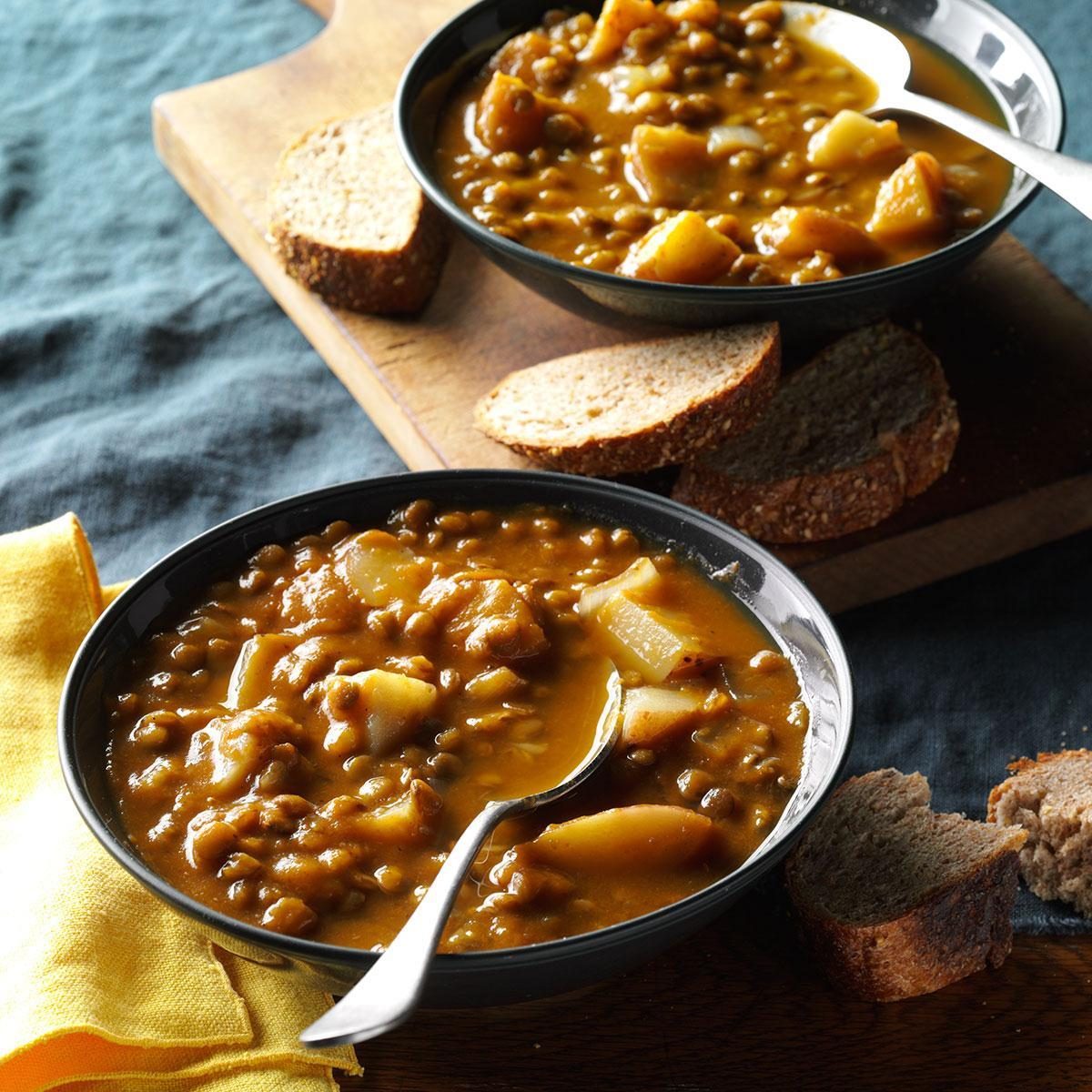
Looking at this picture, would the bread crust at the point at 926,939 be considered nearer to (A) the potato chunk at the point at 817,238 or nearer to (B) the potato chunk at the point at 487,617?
(B) the potato chunk at the point at 487,617

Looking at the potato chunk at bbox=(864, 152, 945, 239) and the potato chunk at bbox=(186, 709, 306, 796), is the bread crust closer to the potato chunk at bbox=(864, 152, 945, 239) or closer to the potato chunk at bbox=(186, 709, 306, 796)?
the potato chunk at bbox=(186, 709, 306, 796)

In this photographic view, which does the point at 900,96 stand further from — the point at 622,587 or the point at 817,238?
the point at 622,587

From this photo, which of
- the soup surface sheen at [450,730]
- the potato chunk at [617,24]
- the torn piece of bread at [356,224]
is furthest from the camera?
the potato chunk at [617,24]

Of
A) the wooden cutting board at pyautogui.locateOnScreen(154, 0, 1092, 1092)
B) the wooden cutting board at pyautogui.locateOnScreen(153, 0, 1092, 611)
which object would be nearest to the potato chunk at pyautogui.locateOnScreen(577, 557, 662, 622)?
the wooden cutting board at pyautogui.locateOnScreen(154, 0, 1092, 1092)

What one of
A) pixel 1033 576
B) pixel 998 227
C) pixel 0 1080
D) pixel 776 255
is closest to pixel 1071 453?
pixel 1033 576

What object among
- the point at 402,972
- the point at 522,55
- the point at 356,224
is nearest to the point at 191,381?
the point at 356,224

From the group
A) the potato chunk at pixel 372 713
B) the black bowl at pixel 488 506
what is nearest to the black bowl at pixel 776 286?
the black bowl at pixel 488 506
